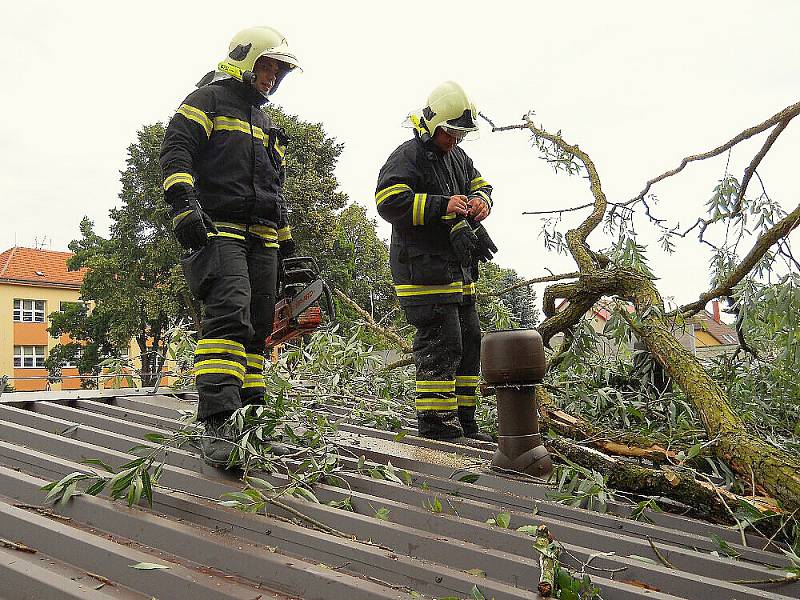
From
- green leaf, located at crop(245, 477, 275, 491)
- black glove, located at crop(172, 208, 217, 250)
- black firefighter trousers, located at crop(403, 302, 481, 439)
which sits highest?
black glove, located at crop(172, 208, 217, 250)

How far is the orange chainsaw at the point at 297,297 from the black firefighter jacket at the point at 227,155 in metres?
0.56

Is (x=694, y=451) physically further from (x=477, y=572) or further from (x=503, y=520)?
(x=477, y=572)

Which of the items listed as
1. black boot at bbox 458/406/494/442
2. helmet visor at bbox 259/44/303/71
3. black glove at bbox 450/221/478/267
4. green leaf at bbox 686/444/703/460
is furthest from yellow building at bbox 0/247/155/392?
green leaf at bbox 686/444/703/460

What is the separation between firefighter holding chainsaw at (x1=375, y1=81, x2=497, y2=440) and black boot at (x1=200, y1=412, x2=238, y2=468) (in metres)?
1.17

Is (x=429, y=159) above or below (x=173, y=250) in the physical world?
below

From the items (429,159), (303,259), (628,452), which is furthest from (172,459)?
(429,159)

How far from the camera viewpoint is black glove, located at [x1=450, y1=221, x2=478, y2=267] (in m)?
3.48

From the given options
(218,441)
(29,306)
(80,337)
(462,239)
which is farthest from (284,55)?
(29,306)

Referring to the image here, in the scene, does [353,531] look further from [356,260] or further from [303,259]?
[356,260]

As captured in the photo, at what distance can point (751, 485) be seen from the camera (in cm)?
240

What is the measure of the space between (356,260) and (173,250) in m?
5.87

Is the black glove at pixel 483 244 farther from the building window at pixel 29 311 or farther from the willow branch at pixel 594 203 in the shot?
the building window at pixel 29 311

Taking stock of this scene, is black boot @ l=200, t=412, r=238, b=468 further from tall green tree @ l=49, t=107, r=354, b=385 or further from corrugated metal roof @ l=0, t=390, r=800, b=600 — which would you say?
tall green tree @ l=49, t=107, r=354, b=385

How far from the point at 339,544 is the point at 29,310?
36.8 metres
